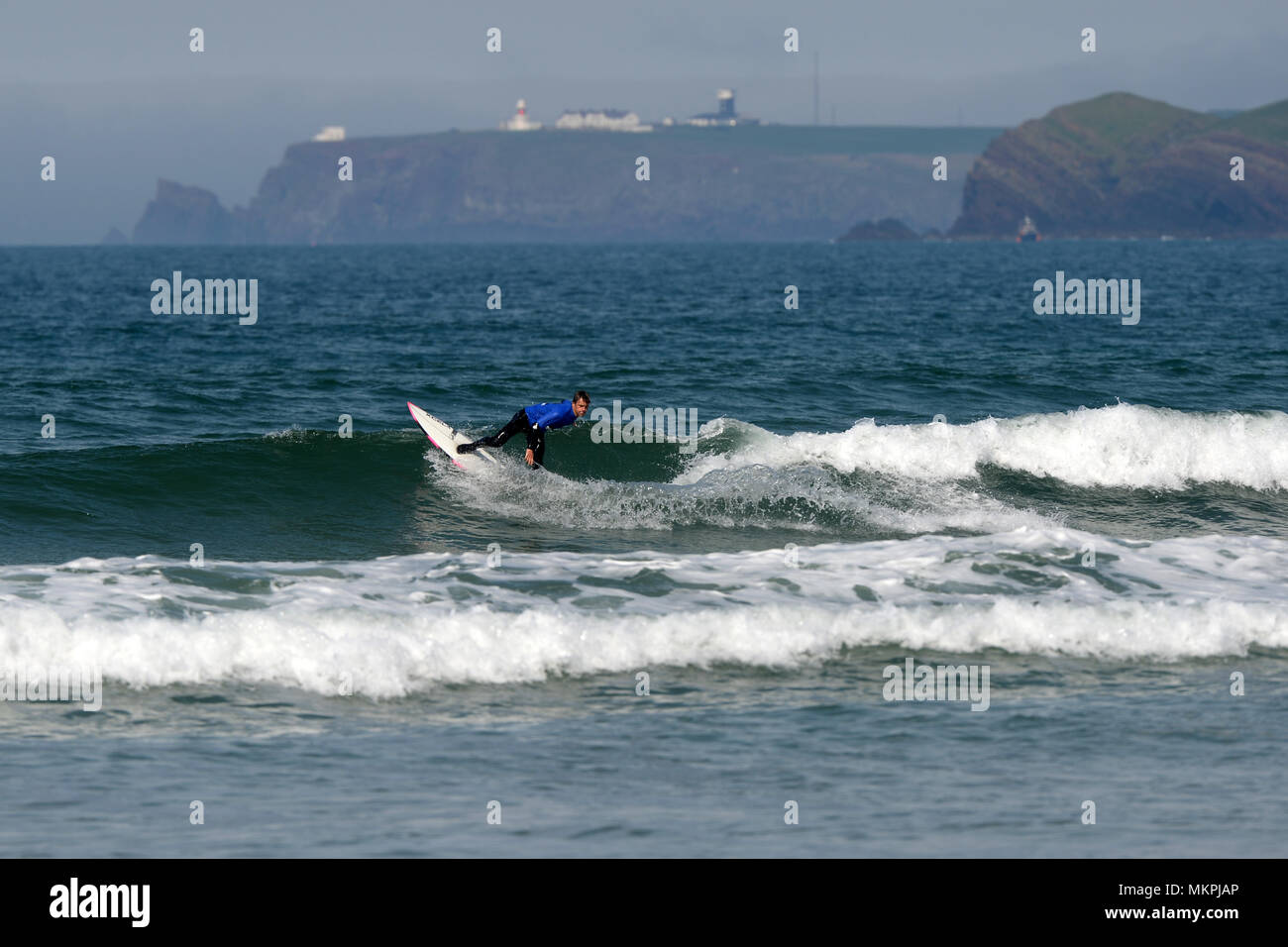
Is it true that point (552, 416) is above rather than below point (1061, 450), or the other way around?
above

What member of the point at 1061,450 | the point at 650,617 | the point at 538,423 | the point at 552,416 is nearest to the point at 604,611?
the point at 650,617

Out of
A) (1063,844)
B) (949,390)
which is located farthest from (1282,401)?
(1063,844)

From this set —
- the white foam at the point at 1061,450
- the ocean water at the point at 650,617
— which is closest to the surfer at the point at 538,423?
the ocean water at the point at 650,617

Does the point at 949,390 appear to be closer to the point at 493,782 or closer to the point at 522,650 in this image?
the point at 522,650

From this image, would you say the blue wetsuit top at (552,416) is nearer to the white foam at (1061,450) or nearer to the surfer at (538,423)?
the surfer at (538,423)

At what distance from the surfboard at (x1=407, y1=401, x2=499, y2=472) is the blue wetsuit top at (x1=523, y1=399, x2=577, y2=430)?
186 cm

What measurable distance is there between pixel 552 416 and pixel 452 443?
132 inches

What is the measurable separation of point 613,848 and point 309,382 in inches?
996

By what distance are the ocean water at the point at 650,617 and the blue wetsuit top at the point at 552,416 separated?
1209 mm

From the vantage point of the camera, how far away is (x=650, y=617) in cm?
1279

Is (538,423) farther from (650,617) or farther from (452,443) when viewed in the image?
(650,617)

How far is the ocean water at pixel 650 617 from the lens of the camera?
8344mm

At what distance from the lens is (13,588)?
13414 mm

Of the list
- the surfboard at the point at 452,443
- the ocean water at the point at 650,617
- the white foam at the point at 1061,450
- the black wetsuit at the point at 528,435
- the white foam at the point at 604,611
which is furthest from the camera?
the white foam at the point at 1061,450
